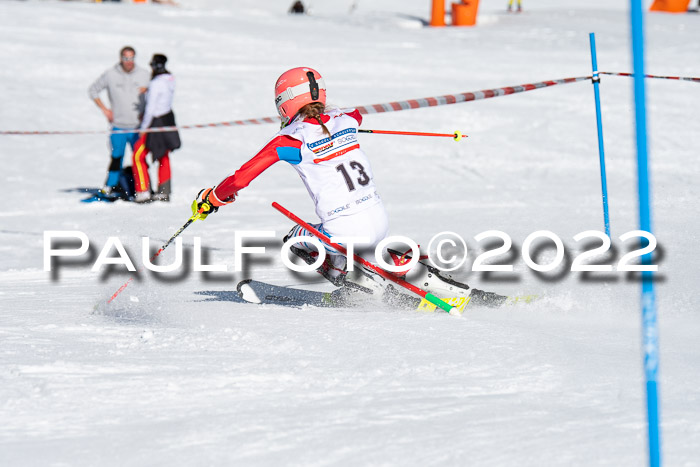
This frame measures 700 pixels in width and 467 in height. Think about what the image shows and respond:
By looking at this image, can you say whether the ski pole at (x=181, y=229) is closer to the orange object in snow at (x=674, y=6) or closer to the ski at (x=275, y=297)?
the ski at (x=275, y=297)

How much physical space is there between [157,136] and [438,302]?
6066 mm

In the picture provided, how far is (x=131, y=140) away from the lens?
35.9ft

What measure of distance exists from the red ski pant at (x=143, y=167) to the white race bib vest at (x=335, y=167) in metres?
5.71

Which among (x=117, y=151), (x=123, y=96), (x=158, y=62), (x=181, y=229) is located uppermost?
(x=158, y=62)

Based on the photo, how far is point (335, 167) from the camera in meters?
5.17

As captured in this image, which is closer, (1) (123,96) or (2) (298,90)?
(2) (298,90)

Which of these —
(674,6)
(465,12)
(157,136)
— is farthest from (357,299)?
(674,6)

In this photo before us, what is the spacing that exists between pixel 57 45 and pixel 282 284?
12157 mm

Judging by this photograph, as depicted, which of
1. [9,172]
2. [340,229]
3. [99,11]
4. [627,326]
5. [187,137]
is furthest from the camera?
[99,11]

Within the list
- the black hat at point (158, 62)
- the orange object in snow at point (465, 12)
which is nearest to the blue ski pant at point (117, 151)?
the black hat at point (158, 62)

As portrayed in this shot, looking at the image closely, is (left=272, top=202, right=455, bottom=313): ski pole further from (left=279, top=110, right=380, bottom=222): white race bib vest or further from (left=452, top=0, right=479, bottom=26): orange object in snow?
(left=452, top=0, right=479, bottom=26): orange object in snow

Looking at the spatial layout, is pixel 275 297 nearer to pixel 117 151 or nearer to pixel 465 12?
pixel 117 151

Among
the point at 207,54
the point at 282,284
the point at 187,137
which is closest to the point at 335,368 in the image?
A: the point at 282,284

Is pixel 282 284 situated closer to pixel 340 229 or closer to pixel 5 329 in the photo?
pixel 340 229
